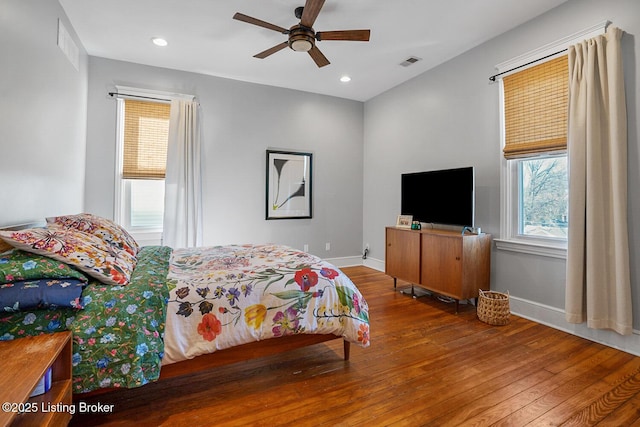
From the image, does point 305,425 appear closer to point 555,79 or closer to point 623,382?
point 623,382

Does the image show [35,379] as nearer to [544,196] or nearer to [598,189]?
[598,189]

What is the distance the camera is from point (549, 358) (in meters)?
2.23

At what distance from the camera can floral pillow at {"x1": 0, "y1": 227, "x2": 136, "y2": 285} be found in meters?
1.44

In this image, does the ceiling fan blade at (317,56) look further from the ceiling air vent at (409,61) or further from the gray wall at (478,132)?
the gray wall at (478,132)

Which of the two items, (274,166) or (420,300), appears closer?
(420,300)

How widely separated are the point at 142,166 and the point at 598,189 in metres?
4.69

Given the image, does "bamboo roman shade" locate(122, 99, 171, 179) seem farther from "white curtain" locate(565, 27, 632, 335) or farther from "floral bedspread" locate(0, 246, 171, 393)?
"white curtain" locate(565, 27, 632, 335)

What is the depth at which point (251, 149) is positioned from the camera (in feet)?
14.6

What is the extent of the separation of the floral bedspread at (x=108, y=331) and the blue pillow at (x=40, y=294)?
0.06 m

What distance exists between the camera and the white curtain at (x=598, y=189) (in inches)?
88.6

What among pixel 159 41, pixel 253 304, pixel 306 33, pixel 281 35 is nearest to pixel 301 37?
pixel 306 33

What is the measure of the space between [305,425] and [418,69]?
4102 mm

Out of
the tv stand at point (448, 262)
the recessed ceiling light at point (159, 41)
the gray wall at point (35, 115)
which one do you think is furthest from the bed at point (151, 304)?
the recessed ceiling light at point (159, 41)

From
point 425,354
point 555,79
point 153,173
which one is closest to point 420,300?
point 425,354
